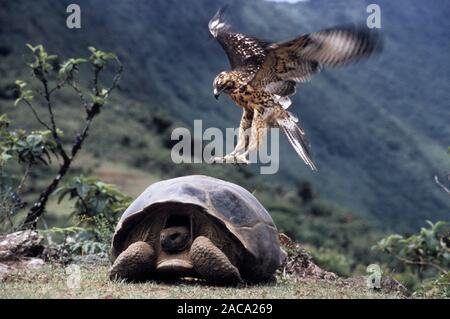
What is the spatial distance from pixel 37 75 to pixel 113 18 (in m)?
25.6

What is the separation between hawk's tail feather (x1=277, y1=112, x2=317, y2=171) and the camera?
249 inches

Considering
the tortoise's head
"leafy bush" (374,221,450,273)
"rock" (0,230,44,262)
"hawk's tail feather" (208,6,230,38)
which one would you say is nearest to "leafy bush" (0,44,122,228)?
"rock" (0,230,44,262)

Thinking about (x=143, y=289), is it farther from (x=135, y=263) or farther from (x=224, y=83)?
(x=224, y=83)

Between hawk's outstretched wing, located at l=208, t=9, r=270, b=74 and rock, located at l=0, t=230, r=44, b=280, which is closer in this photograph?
Answer: hawk's outstretched wing, located at l=208, t=9, r=270, b=74

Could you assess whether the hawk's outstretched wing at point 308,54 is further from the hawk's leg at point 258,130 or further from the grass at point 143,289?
the grass at point 143,289

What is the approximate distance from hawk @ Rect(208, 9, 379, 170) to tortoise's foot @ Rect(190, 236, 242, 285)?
0.99 metres

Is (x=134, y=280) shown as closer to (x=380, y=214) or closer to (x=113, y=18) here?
(x=380, y=214)

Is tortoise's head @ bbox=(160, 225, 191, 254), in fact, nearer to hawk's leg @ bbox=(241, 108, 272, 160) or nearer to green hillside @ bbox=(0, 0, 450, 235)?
hawk's leg @ bbox=(241, 108, 272, 160)

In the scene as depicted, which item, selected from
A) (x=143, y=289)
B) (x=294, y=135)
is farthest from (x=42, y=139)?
(x=143, y=289)

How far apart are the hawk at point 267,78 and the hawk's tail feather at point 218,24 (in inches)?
5.9

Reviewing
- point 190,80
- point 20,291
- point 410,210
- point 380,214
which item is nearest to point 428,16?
point 20,291

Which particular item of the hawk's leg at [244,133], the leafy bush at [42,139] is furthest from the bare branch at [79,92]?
the hawk's leg at [244,133]

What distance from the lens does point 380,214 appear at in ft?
84.9

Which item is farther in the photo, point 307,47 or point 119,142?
point 119,142
